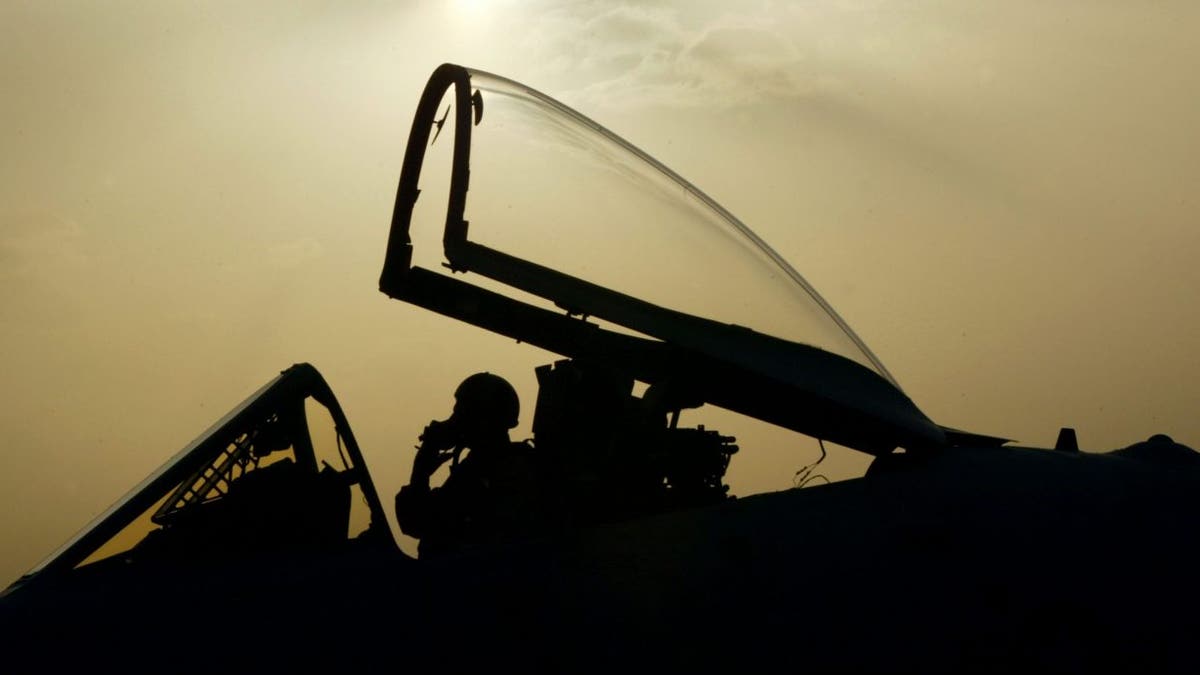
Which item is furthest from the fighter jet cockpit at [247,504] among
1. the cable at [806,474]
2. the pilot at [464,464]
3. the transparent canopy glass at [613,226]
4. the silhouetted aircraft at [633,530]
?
the cable at [806,474]

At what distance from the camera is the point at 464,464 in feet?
16.6

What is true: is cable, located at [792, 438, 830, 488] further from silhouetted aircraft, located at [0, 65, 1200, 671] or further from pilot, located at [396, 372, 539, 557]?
pilot, located at [396, 372, 539, 557]

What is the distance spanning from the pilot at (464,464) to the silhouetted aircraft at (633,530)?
232mm

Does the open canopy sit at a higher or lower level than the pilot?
higher

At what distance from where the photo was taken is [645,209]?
4.80m

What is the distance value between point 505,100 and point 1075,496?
2874mm

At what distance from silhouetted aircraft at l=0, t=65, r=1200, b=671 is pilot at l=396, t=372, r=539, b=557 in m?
0.23

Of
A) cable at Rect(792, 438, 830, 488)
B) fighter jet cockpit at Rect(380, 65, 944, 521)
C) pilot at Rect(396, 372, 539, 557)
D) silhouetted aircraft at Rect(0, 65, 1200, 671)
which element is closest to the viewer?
silhouetted aircraft at Rect(0, 65, 1200, 671)

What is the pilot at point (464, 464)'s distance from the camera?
470 cm

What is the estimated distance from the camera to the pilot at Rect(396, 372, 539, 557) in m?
4.70

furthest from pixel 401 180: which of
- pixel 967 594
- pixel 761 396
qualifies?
pixel 967 594

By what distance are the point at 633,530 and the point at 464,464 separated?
4.56ft

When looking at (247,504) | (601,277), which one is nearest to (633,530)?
(601,277)

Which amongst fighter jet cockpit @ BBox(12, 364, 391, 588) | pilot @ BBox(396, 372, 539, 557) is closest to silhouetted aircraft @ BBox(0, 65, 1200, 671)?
fighter jet cockpit @ BBox(12, 364, 391, 588)
